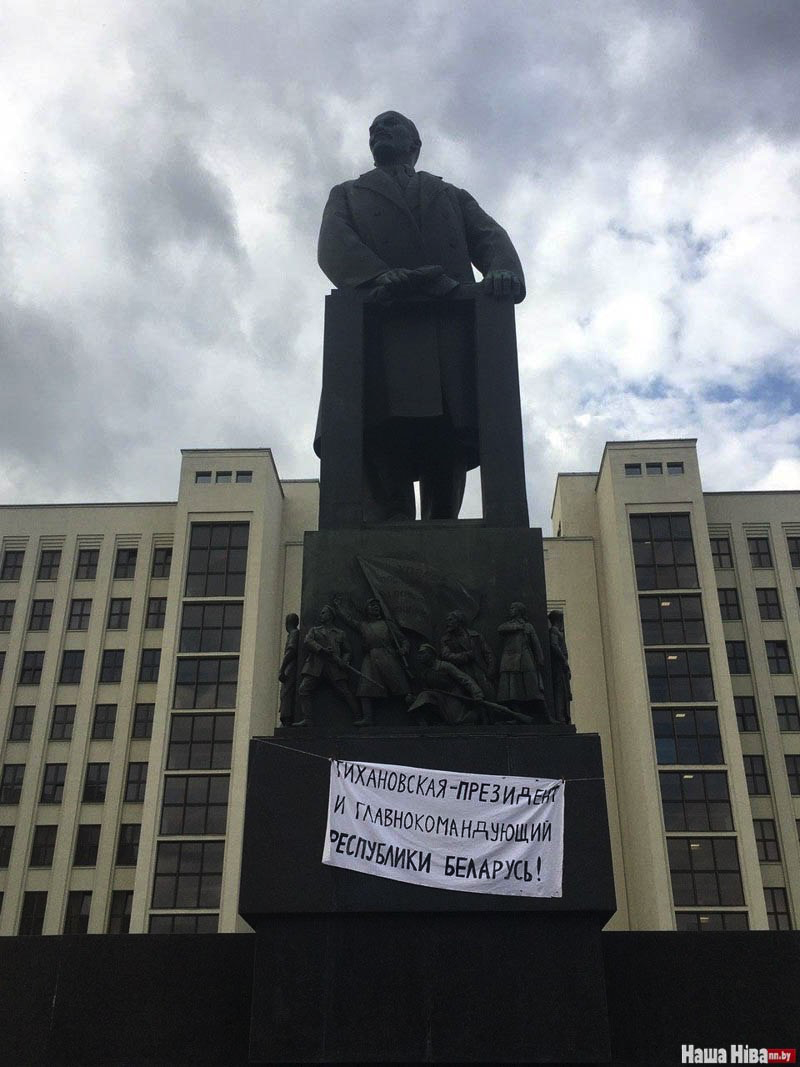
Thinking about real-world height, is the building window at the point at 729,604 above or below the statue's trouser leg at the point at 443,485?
above

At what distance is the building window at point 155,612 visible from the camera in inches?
2227

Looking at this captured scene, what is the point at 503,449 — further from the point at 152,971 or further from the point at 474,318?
the point at 152,971

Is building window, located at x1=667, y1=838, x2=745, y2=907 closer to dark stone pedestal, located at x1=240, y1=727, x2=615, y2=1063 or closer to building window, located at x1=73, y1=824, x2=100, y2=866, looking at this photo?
building window, located at x1=73, y1=824, x2=100, y2=866

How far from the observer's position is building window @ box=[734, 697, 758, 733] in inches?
2071

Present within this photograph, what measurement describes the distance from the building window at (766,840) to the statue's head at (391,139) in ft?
150

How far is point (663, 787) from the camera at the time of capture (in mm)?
48281

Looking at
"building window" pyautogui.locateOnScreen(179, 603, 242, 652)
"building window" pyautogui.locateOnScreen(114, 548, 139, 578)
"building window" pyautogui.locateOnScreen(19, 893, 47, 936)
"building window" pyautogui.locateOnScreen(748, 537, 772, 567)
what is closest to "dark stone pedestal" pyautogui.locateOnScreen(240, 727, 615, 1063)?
"building window" pyautogui.locateOnScreen(179, 603, 242, 652)

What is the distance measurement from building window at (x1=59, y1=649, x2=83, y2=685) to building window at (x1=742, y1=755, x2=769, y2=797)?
3740cm

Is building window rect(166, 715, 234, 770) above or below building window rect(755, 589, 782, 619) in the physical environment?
below

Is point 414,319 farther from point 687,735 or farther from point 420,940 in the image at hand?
point 687,735

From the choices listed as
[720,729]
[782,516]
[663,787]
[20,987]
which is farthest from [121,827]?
[20,987]

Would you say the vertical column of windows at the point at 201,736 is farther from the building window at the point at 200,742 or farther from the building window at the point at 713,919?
the building window at the point at 713,919

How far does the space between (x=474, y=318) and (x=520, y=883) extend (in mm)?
6157

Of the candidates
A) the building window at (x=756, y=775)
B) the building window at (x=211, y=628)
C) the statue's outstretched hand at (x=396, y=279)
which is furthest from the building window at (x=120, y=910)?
the statue's outstretched hand at (x=396, y=279)
